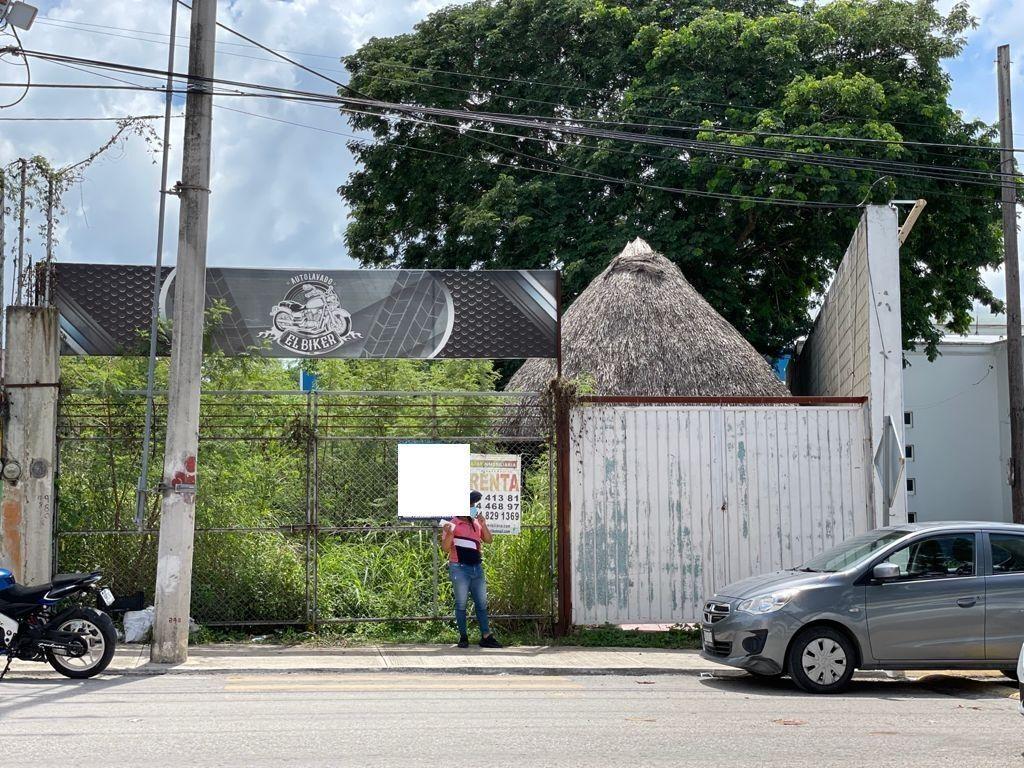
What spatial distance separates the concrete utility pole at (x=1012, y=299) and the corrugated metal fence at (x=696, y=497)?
7146mm

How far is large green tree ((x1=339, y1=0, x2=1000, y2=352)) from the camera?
2497 centimetres

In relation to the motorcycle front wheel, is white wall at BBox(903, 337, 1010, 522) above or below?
above

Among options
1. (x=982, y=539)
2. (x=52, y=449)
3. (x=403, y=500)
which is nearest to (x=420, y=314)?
(x=403, y=500)

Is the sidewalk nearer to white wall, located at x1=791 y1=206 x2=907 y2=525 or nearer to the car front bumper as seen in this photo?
the car front bumper

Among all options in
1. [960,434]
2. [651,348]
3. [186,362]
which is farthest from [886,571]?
[960,434]

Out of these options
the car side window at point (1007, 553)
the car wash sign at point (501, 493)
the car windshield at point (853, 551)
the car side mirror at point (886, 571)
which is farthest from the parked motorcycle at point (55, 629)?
the car side window at point (1007, 553)

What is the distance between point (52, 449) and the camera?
12117mm

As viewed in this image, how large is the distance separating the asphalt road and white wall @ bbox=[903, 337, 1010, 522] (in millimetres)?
22163

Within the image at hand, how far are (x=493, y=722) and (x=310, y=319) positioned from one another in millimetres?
6177

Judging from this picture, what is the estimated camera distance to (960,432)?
1252 inches

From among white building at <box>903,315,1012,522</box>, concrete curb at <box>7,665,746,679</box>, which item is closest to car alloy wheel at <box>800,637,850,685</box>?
concrete curb at <box>7,665,746,679</box>

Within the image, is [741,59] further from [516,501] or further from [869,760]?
[869,760]

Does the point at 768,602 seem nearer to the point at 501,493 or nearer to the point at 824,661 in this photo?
the point at 824,661

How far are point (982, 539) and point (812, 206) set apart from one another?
15649 mm
